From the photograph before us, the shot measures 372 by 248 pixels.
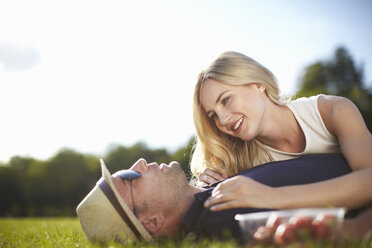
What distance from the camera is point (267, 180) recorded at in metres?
3.76

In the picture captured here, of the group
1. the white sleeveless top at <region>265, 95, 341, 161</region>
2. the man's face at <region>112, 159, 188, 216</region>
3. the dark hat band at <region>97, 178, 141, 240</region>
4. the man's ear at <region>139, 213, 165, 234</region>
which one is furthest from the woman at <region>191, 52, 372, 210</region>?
the dark hat band at <region>97, 178, 141, 240</region>

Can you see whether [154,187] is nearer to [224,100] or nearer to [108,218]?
[108,218]

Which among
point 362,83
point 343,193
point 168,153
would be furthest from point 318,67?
point 343,193

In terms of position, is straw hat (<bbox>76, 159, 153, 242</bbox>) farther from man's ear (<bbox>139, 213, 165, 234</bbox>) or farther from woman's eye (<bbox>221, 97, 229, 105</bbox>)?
woman's eye (<bbox>221, 97, 229, 105</bbox>)

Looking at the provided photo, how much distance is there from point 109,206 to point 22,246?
4.33 feet

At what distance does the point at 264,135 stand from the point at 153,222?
2.37 metres

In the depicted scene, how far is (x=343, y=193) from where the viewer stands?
11.2 feet

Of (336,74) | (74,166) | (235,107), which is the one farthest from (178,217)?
(336,74)

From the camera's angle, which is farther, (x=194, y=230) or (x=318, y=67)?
A: (x=318, y=67)

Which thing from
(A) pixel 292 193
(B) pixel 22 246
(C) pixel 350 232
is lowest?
(B) pixel 22 246

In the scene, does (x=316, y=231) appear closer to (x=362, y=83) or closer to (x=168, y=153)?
(x=168, y=153)

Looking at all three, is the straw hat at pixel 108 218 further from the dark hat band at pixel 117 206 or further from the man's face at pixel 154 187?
the man's face at pixel 154 187

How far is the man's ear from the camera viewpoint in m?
3.87

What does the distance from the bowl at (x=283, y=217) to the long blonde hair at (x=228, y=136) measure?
2440 millimetres
